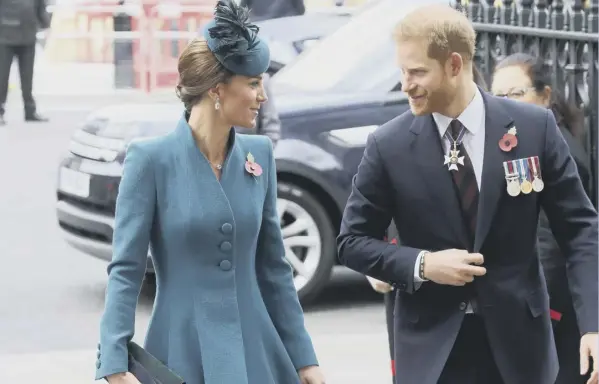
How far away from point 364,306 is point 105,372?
516cm

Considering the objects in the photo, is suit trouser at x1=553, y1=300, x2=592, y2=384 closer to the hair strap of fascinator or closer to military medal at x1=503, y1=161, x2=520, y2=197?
military medal at x1=503, y1=161, x2=520, y2=197

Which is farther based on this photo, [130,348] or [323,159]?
[323,159]

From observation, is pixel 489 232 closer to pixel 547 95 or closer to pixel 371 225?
pixel 371 225

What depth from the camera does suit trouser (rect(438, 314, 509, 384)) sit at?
414 cm

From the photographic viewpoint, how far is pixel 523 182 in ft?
13.3

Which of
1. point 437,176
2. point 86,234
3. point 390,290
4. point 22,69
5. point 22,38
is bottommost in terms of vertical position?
point 22,69

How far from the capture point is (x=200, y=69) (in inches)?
163

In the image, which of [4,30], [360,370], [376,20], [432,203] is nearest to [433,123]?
[432,203]

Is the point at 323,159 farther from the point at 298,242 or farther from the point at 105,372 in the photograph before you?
the point at 105,372

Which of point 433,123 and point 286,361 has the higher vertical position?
point 433,123

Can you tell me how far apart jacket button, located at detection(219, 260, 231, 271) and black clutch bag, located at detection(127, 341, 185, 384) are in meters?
0.30

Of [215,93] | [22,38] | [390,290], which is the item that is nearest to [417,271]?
[215,93]

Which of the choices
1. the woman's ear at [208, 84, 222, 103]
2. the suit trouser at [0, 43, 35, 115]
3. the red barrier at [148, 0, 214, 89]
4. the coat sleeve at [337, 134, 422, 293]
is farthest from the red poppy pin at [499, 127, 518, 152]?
the red barrier at [148, 0, 214, 89]

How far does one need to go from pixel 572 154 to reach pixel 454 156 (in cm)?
157
